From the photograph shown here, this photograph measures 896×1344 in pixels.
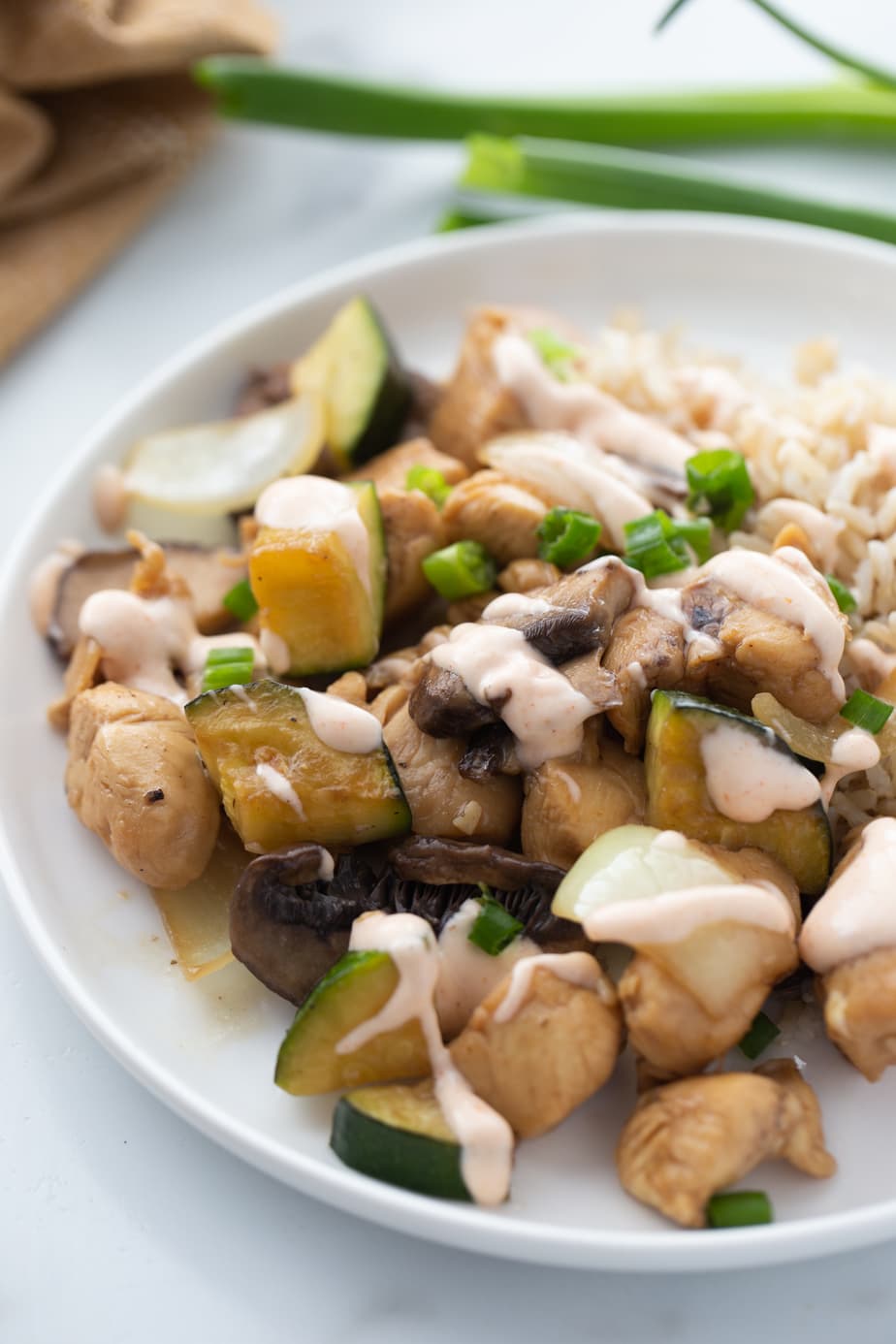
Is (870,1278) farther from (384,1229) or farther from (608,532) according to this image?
(608,532)

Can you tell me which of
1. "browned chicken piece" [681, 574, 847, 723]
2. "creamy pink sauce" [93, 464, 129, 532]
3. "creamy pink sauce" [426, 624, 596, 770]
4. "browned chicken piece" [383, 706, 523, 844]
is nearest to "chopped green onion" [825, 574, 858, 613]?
"browned chicken piece" [681, 574, 847, 723]

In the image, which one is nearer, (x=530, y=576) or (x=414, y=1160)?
(x=414, y=1160)

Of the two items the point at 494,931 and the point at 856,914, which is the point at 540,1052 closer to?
the point at 494,931

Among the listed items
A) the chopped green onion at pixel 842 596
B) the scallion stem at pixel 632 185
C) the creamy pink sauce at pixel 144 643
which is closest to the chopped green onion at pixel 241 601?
the creamy pink sauce at pixel 144 643

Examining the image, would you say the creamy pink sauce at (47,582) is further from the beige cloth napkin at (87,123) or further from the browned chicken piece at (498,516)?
the beige cloth napkin at (87,123)

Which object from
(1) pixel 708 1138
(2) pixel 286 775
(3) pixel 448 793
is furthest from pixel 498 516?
(1) pixel 708 1138

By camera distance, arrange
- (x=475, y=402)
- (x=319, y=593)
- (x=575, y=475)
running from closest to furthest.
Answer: (x=319, y=593) → (x=575, y=475) → (x=475, y=402)

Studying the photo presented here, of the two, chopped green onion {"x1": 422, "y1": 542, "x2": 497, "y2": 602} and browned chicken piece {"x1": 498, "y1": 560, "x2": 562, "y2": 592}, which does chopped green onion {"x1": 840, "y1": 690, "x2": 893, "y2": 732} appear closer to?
browned chicken piece {"x1": 498, "y1": 560, "x2": 562, "y2": 592}

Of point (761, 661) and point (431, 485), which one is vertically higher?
point (431, 485)
